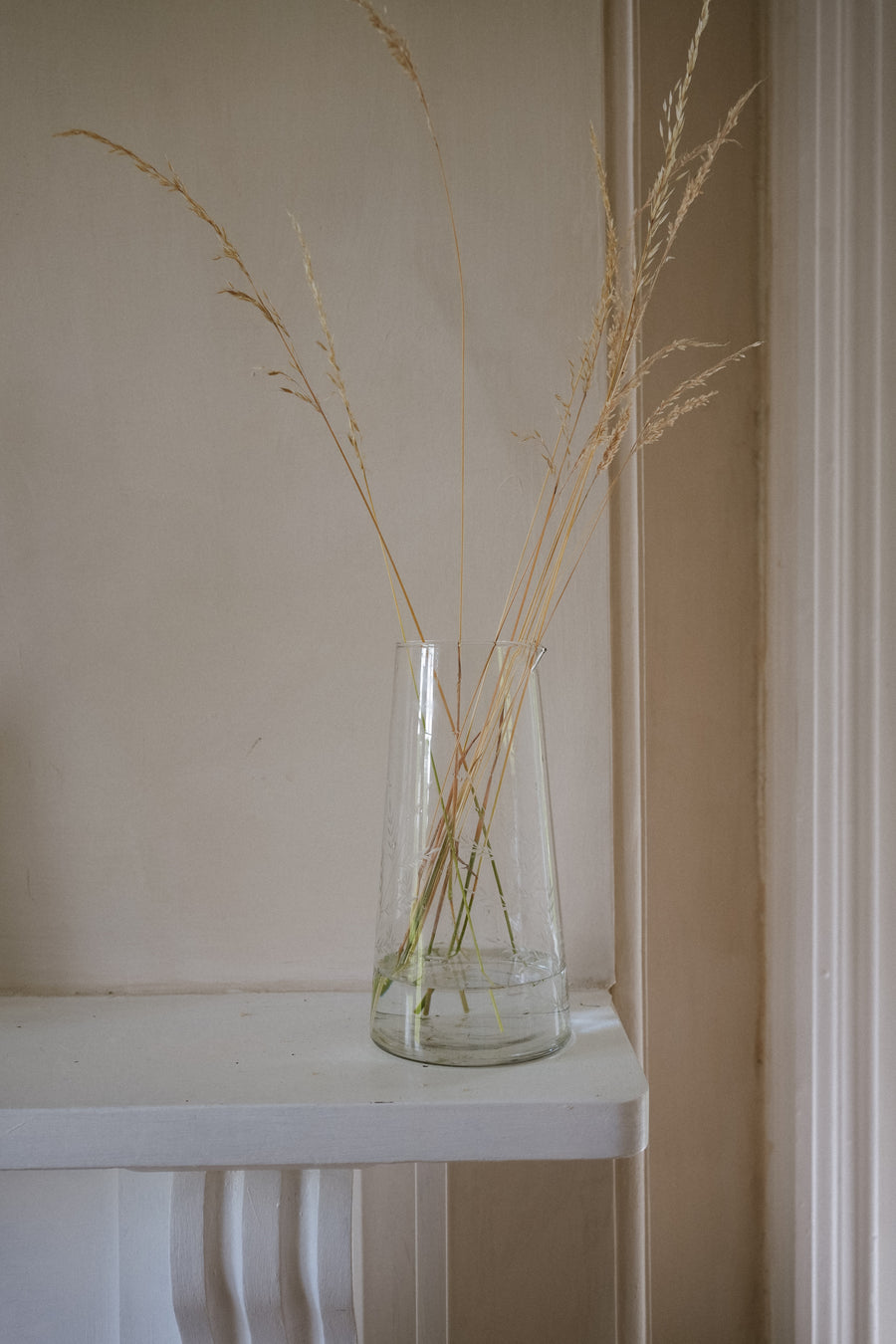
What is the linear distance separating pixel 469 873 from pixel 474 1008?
0.08 metres

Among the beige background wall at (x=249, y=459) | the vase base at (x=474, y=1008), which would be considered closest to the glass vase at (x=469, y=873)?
the vase base at (x=474, y=1008)

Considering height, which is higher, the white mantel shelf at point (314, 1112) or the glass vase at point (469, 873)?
the glass vase at point (469, 873)

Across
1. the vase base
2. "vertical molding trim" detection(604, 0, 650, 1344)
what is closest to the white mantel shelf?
the vase base

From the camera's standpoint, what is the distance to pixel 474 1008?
0.54 meters

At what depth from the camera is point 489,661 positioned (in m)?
0.56

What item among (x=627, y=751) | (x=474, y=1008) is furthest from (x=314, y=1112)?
(x=627, y=751)

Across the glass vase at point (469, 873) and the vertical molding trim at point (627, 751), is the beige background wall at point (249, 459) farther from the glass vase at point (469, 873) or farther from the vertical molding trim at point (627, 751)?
the glass vase at point (469, 873)

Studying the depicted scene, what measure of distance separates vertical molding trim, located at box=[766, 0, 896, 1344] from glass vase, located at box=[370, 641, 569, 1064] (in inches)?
7.6

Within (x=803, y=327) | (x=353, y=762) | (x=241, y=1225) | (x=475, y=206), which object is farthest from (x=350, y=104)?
(x=241, y=1225)

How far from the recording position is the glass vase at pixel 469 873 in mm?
540

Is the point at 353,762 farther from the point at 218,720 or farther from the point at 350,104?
the point at 350,104

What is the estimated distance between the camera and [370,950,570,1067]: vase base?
21.2 inches

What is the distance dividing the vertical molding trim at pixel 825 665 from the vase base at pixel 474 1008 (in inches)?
8.2

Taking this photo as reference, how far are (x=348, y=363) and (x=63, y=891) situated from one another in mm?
440
